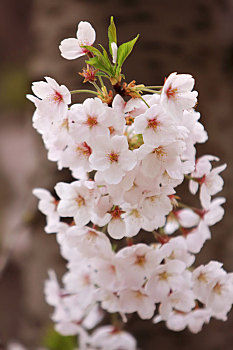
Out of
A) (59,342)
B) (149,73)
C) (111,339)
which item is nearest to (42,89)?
(111,339)

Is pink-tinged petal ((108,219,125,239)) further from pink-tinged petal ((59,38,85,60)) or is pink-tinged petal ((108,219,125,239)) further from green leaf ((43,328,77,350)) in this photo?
green leaf ((43,328,77,350))

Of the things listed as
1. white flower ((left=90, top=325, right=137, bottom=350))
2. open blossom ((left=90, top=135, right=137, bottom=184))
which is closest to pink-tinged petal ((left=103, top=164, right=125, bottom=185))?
open blossom ((left=90, top=135, right=137, bottom=184))

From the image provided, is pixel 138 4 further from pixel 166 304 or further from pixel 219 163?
pixel 166 304

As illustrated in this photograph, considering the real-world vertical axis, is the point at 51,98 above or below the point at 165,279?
above

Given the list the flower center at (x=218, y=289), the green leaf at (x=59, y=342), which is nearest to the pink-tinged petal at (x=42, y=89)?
the flower center at (x=218, y=289)

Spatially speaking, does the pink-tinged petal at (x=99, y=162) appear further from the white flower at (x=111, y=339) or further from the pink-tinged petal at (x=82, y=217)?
the white flower at (x=111, y=339)

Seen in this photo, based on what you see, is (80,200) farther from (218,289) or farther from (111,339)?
(111,339)

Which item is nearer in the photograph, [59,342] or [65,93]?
[65,93]
